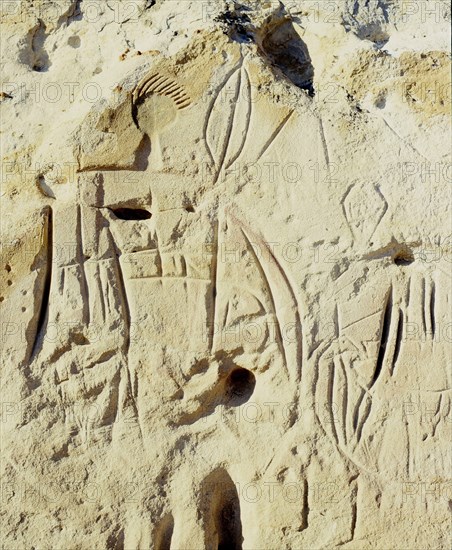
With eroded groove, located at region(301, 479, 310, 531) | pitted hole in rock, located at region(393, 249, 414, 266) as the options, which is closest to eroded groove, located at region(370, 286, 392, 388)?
pitted hole in rock, located at region(393, 249, 414, 266)

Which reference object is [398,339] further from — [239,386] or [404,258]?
[239,386]

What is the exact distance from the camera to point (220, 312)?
3.62 meters

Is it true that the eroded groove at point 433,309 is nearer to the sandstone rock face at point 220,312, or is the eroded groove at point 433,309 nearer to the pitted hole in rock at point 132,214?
the sandstone rock face at point 220,312

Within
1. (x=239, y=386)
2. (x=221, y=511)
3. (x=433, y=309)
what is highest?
(x=433, y=309)

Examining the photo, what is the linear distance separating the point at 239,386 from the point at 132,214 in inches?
37.6

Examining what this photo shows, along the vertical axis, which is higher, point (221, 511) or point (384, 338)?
point (384, 338)

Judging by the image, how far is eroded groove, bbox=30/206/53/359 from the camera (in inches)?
143

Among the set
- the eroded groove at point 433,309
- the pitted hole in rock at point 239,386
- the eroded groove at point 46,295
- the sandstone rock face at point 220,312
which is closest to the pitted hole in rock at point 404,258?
the sandstone rock face at point 220,312

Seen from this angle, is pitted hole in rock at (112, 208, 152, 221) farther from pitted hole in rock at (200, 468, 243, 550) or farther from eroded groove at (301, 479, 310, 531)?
eroded groove at (301, 479, 310, 531)

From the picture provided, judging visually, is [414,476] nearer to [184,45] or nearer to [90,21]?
[184,45]

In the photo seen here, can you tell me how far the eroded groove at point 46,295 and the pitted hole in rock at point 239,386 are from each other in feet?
2.89

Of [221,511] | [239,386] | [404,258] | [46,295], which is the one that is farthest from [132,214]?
[221,511]

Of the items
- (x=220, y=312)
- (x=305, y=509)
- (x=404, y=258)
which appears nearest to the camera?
(x=305, y=509)

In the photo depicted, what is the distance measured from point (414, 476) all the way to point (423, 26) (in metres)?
2.35
